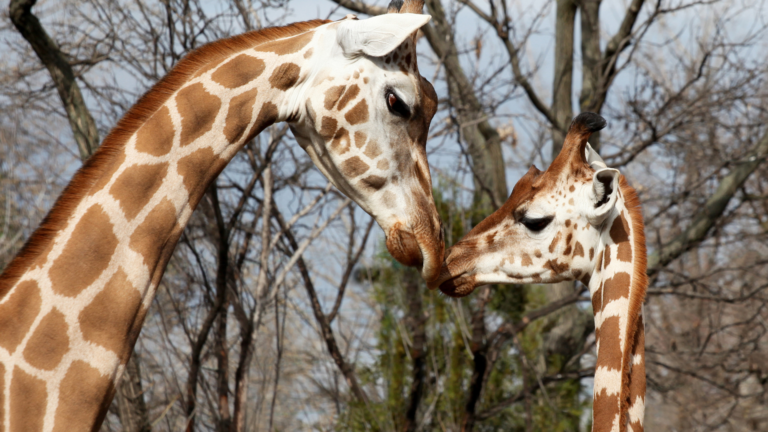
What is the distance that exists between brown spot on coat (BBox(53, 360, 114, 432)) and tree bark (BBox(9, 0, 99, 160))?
3.40m

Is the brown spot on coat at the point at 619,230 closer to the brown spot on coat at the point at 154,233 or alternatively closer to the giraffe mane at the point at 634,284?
the giraffe mane at the point at 634,284

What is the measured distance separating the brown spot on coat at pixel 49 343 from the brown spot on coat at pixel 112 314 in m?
0.05

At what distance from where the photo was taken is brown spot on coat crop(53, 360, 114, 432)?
190 centimetres

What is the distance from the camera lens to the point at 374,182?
8.33ft

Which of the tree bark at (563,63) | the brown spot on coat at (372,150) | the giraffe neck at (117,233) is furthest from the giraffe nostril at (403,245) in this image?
the tree bark at (563,63)

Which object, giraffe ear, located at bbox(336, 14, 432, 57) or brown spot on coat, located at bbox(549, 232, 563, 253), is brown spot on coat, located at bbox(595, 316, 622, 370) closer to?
brown spot on coat, located at bbox(549, 232, 563, 253)

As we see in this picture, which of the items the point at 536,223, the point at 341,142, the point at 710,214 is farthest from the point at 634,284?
the point at 710,214

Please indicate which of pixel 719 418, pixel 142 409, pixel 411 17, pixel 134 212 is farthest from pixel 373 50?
pixel 719 418

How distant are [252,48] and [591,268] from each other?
1.91 meters

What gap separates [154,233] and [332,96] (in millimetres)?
793

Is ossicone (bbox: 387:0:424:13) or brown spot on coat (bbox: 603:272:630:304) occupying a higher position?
ossicone (bbox: 387:0:424:13)

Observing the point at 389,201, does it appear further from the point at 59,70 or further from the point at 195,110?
the point at 59,70

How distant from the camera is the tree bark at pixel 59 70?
472 cm

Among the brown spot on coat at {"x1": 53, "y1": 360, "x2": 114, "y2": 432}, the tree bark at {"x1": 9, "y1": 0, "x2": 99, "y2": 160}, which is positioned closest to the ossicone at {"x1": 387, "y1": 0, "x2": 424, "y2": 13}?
the brown spot on coat at {"x1": 53, "y1": 360, "x2": 114, "y2": 432}
